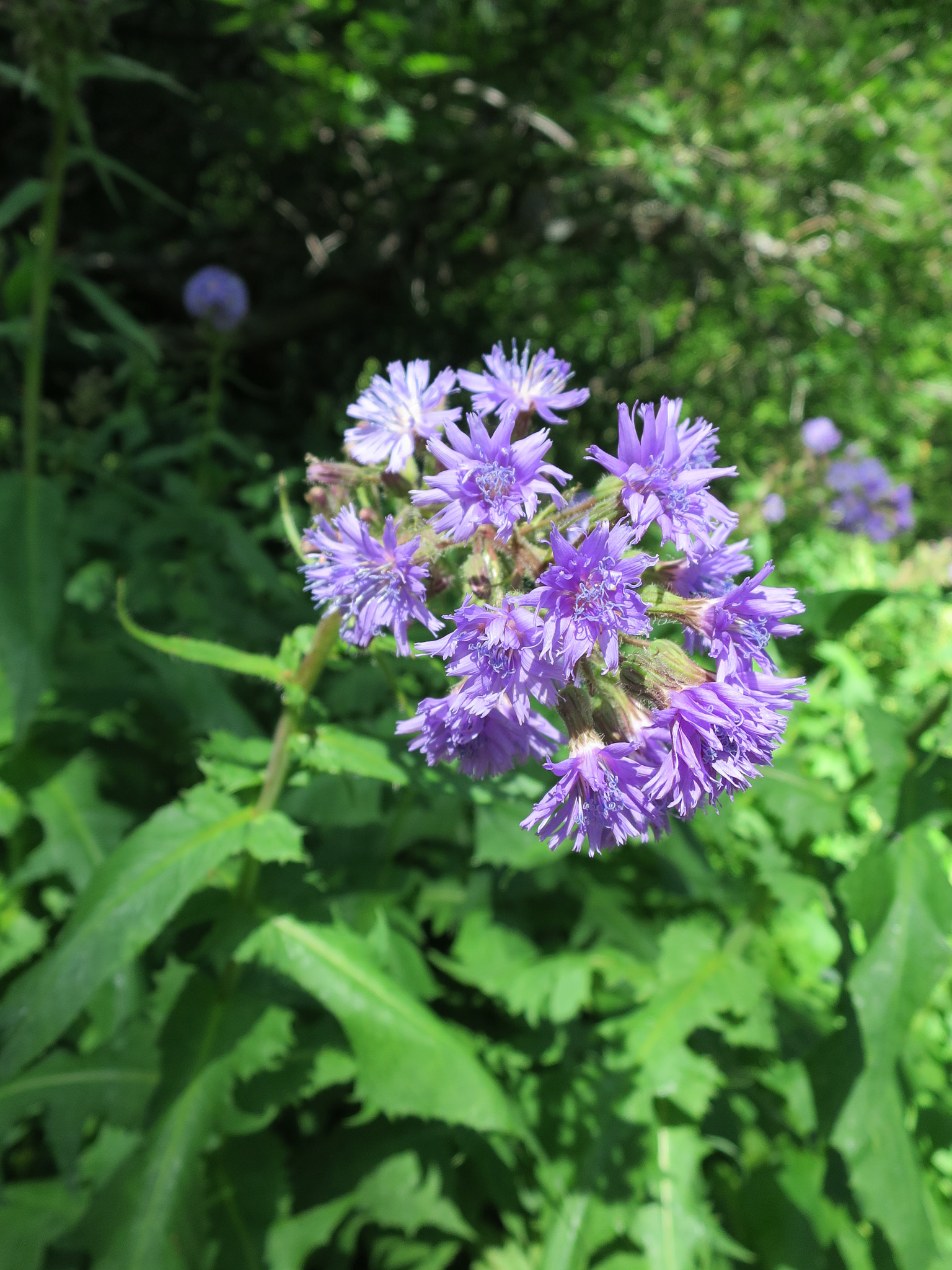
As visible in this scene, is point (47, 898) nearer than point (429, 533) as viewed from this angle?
No

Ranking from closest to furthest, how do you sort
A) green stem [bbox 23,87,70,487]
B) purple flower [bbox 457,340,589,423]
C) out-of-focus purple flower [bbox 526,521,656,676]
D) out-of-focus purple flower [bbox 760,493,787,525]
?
out-of-focus purple flower [bbox 526,521,656,676]
purple flower [bbox 457,340,589,423]
green stem [bbox 23,87,70,487]
out-of-focus purple flower [bbox 760,493,787,525]

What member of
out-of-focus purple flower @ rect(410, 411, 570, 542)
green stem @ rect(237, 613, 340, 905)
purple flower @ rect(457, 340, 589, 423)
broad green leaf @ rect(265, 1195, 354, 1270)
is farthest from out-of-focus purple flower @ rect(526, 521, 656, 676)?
broad green leaf @ rect(265, 1195, 354, 1270)

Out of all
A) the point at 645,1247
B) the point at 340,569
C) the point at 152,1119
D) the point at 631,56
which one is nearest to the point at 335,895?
the point at 152,1119

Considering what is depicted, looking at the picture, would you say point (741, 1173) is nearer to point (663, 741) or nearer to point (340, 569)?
point (663, 741)

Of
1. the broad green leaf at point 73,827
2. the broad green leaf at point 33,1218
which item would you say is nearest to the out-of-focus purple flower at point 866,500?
the broad green leaf at point 73,827

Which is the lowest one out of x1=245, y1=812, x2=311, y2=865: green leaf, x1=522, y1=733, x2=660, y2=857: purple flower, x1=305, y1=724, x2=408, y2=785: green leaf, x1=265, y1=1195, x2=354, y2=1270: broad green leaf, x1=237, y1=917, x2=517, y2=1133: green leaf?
x1=265, y1=1195, x2=354, y2=1270: broad green leaf

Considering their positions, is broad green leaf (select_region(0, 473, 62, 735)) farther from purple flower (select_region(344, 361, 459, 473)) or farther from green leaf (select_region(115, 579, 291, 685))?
purple flower (select_region(344, 361, 459, 473))

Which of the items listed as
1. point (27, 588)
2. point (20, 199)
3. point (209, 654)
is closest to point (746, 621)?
point (209, 654)

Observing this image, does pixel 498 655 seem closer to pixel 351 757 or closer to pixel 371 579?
pixel 371 579
